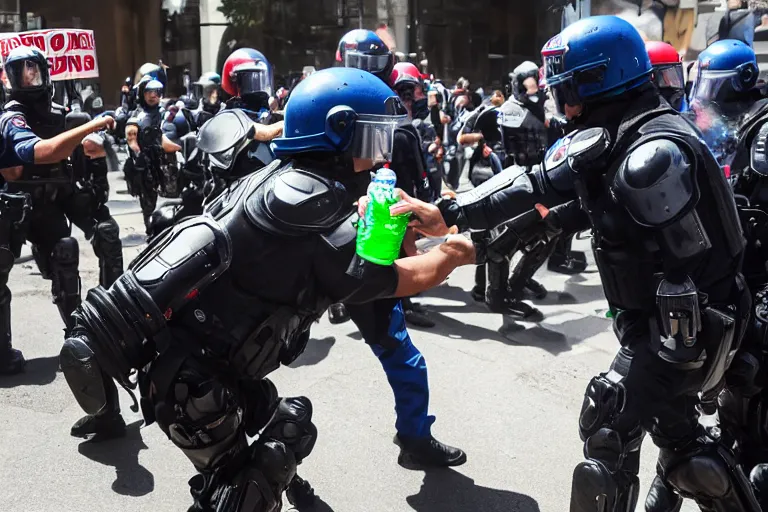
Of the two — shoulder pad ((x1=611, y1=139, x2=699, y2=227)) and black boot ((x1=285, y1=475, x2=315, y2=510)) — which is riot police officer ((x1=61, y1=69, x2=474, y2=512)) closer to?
shoulder pad ((x1=611, y1=139, x2=699, y2=227))

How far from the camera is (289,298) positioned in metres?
2.47

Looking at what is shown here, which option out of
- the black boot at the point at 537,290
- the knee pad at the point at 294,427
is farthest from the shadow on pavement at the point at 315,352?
the knee pad at the point at 294,427

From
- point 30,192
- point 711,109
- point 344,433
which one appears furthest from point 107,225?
point 711,109

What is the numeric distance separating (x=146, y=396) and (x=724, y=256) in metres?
1.86

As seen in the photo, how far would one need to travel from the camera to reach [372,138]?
2514mm

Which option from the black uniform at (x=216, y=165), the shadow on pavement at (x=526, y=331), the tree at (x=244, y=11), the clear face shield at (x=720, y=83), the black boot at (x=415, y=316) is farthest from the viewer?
the tree at (x=244, y=11)

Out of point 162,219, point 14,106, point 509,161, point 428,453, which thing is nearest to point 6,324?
point 162,219

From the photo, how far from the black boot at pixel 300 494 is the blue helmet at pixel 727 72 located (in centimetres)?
274

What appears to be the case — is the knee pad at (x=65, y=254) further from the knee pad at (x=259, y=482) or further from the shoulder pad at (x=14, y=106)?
the knee pad at (x=259, y=482)

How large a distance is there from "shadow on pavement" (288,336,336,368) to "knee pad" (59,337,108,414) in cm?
290

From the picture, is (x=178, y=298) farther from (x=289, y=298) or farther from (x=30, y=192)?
(x=30, y=192)

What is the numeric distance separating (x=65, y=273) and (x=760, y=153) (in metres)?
3.76

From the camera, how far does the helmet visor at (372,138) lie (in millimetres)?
2504

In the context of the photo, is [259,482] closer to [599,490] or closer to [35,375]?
[599,490]
